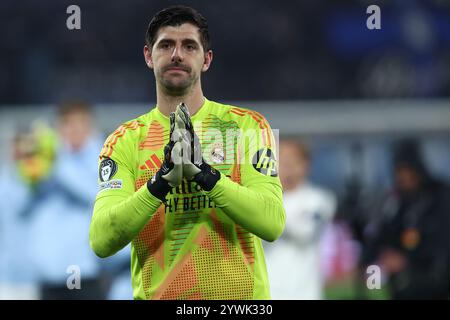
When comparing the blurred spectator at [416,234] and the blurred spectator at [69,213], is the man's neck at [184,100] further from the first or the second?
the blurred spectator at [416,234]

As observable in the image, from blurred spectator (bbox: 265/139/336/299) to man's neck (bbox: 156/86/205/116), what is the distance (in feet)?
14.2

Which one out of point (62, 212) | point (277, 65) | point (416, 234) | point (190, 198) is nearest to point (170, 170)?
point (190, 198)

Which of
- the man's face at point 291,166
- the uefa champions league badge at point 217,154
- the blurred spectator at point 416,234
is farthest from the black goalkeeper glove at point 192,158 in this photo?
the blurred spectator at point 416,234

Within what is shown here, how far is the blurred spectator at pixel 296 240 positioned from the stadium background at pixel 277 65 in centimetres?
736

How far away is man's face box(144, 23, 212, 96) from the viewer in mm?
4383

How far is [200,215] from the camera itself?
4406 millimetres

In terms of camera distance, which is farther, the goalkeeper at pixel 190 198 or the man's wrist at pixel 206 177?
the goalkeeper at pixel 190 198

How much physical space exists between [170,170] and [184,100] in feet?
1.63

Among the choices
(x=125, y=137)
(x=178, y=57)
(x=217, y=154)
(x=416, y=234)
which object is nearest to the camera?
(x=178, y=57)

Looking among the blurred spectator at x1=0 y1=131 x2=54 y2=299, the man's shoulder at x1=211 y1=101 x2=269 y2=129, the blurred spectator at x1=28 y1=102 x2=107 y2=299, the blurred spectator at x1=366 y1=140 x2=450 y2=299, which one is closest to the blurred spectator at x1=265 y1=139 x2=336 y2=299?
the blurred spectator at x1=366 y1=140 x2=450 y2=299

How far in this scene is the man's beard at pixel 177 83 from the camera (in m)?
Answer: 4.40

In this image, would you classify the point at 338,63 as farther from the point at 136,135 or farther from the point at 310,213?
the point at 136,135

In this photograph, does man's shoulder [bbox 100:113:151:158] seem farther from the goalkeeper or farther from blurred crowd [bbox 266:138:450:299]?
blurred crowd [bbox 266:138:450:299]

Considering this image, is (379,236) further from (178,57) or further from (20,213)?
(178,57)
